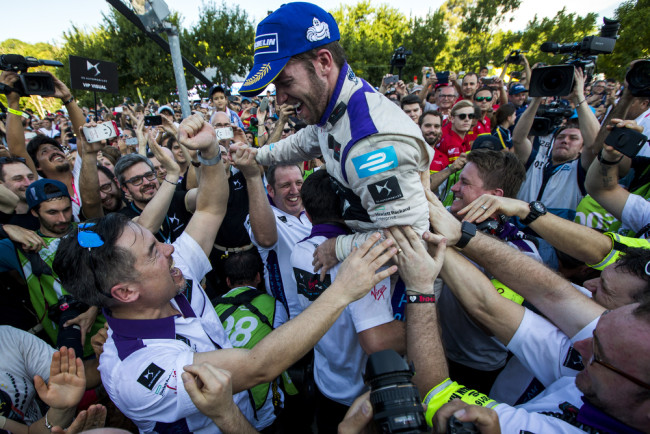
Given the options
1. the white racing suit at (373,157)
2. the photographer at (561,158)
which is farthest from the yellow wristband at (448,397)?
the photographer at (561,158)

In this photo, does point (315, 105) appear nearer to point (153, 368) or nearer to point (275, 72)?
point (275, 72)

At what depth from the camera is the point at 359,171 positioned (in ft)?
5.04

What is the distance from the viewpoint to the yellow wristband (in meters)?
1.31

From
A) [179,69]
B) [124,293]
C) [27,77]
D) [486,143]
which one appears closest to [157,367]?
[124,293]

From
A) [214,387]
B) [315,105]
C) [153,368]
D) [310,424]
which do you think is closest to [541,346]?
[214,387]

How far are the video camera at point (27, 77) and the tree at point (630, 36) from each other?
2221cm

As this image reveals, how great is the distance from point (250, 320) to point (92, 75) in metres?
6.60

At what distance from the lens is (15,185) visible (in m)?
3.72

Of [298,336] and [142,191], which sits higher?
[142,191]

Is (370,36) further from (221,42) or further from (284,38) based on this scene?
(284,38)

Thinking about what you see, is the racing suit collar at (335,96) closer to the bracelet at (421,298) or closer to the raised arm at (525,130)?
the bracelet at (421,298)

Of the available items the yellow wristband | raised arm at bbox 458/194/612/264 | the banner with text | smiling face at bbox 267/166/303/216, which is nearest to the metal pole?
the banner with text

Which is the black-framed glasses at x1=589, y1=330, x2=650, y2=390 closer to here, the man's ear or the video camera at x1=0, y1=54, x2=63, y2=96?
the man's ear

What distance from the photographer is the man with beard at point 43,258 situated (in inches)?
103
